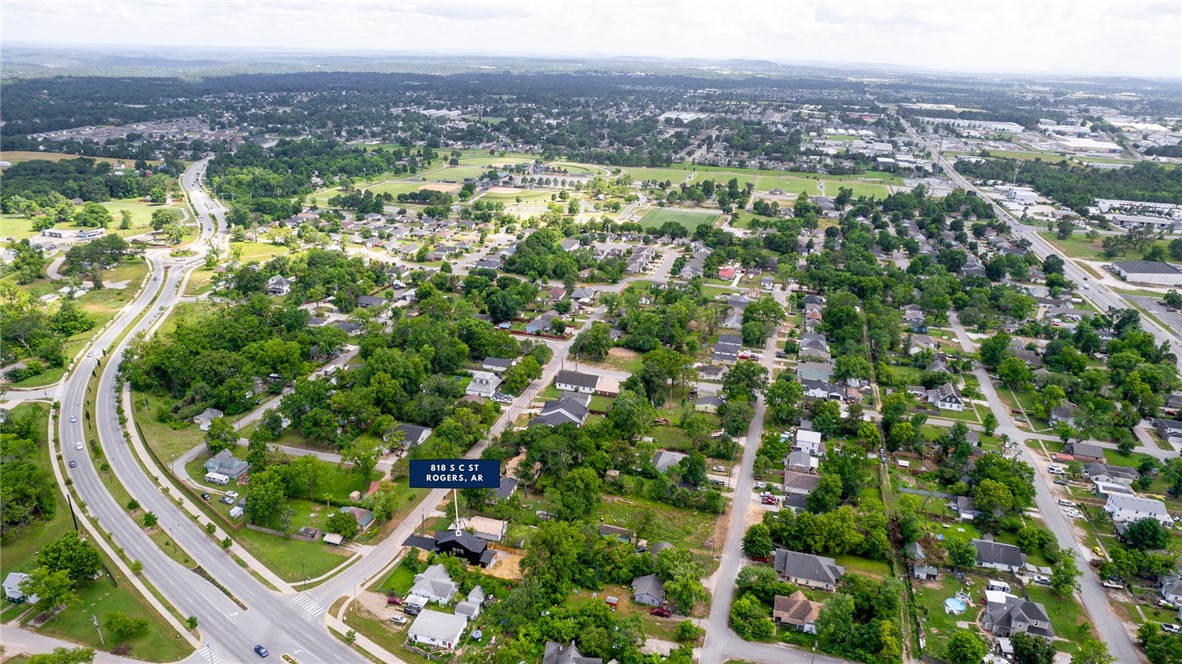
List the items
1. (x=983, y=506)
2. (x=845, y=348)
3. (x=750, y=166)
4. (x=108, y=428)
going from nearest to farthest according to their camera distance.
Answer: (x=983, y=506) < (x=108, y=428) < (x=845, y=348) < (x=750, y=166)

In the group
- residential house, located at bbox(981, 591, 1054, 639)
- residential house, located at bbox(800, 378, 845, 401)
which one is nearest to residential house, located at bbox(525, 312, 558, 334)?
residential house, located at bbox(800, 378, 845, 401)

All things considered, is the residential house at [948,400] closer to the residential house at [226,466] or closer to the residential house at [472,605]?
the residential house at [472,605]

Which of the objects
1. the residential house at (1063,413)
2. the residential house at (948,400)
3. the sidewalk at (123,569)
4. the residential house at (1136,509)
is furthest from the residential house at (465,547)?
the residential house at (1063,413)

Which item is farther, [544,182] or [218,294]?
[544,182]

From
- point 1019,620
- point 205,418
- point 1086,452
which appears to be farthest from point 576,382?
point 1086,452

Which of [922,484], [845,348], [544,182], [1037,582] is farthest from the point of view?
[544,182]

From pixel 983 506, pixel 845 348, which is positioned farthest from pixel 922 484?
pixel 845 348

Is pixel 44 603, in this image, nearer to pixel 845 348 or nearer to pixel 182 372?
pixel 182 372
